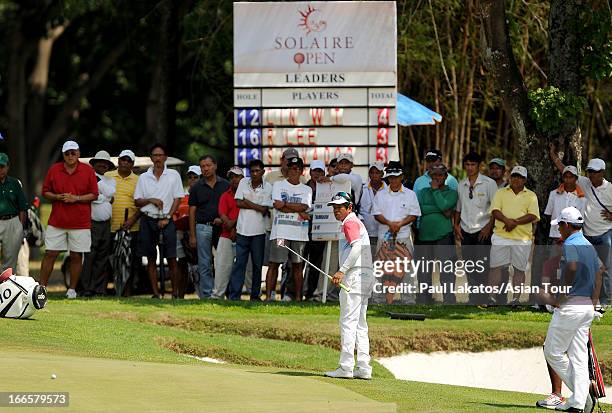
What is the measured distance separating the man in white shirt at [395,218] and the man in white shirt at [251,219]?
65.8 inches

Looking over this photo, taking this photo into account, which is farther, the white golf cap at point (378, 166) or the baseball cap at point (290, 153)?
the white golf cap at point (378, 166)

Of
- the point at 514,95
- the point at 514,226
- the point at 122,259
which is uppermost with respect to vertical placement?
the point at 514,95

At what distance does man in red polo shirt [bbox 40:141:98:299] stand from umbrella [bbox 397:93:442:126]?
659 cm

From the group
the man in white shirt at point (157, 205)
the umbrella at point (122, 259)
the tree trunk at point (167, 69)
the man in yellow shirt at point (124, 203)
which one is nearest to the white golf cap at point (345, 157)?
the man in white shirt at point (157, 205)

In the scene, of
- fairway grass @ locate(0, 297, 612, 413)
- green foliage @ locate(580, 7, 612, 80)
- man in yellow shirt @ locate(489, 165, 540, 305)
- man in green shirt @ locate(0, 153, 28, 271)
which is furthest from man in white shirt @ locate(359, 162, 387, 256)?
man in green shirt @ locate(0, 153, 28, 271)

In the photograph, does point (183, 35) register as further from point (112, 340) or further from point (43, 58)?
point (112, 340)

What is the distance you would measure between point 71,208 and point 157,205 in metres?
1.32

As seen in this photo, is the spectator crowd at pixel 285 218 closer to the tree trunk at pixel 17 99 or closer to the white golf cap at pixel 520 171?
the white golf cap at pixel 520 171

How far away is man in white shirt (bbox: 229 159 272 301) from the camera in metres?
20.1

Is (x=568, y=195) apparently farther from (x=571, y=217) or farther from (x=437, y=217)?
(x=571, y=217)

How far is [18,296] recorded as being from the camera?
16.4 m

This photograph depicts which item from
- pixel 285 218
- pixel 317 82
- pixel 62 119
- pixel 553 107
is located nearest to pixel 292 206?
pixel 285 218

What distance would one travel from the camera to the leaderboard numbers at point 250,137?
21281mm

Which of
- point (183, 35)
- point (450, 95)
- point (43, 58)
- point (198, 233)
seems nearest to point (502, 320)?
point (198, 233)
